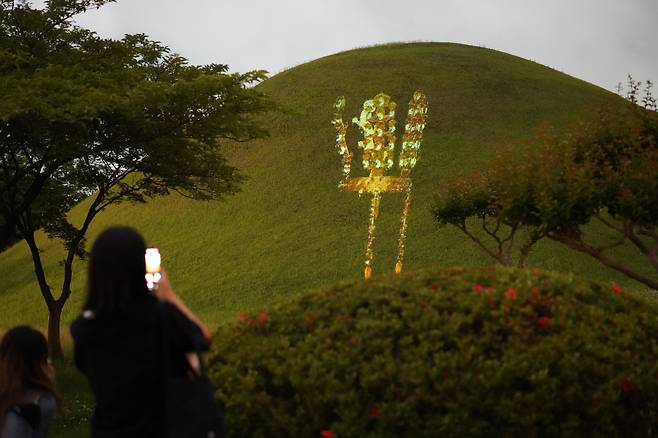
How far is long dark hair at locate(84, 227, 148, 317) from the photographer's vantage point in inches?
121

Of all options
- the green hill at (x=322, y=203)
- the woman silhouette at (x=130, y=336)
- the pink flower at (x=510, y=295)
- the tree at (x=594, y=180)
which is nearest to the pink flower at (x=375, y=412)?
the pink flower at (x=510, y=295)

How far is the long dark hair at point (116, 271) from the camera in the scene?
3.07 metres

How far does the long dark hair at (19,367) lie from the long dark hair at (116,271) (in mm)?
1599

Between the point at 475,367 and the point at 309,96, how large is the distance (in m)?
40.3

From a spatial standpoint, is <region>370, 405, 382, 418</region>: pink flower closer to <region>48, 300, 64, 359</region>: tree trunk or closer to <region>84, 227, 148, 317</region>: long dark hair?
<region>84, 227, 148, 317</region>: long dark hair

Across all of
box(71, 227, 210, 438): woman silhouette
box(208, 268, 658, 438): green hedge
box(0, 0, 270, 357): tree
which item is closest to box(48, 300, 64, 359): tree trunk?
box(0, 0, 270, 357): tree

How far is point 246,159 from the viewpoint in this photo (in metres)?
39.6

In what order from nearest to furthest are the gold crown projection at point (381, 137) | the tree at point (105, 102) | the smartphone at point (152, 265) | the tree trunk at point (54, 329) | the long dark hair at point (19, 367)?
the smartphone at point (152, 265)
the long dark hair at point (19, 367)
the tree at point (105, 102)
the tree trunk at point (54, 329)
the gold crown projection at point (381, 137)

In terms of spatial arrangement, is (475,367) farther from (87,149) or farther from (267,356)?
(87,149)

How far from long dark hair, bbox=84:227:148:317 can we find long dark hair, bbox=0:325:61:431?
5.25 ft

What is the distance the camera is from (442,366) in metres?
4.92

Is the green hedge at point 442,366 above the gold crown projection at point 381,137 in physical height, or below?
below

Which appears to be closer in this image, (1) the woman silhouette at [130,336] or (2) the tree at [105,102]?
(1) the woman silhouette at [130,336]

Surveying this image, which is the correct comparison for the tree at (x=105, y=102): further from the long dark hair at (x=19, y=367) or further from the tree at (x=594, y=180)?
the long dark hair at (x=19, y=367)
